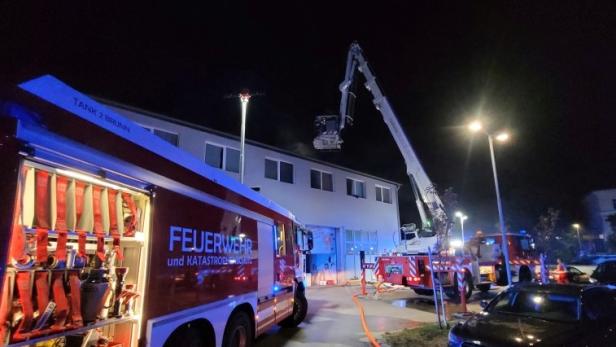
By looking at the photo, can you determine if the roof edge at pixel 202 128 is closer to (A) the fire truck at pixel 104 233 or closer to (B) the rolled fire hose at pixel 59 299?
(A) the fire truck at pixel 104 233

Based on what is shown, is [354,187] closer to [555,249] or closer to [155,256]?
[155,256]

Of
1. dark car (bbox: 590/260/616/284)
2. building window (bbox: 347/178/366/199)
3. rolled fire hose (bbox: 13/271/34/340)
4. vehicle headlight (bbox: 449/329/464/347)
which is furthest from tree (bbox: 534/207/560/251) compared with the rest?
rolled fire hose (bbox: 13/271/34/340)

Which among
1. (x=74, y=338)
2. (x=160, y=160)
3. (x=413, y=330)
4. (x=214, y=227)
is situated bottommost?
(x=413, y=330)

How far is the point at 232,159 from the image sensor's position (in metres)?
17.8

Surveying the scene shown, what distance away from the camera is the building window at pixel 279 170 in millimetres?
19516

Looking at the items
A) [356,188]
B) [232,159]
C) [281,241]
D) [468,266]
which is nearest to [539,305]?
[281,241]

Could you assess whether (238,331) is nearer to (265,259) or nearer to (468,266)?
(265,259)

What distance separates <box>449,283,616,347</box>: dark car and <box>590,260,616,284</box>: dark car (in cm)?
1046

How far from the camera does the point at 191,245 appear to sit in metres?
4.34

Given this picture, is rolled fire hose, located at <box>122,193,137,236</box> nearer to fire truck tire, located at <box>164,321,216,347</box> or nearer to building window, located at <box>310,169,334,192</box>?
fire truck tire, located at <box>164,321,216,347</box>

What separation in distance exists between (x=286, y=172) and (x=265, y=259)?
1376 cm

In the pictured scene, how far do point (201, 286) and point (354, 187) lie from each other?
2103cm

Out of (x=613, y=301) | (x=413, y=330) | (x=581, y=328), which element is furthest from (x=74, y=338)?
(x=613, y=301)

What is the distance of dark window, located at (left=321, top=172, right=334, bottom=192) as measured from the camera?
22.7 meters
